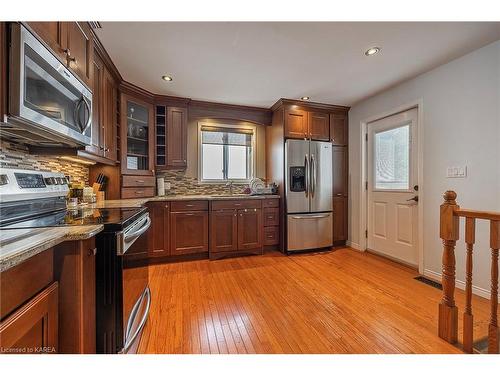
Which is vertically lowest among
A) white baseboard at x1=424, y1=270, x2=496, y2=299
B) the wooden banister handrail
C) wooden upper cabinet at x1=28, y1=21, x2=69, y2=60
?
white baseboard at x1=424, y1=270, x2=496, y2=299

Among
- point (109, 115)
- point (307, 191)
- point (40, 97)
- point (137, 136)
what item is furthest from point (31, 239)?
point (307, 191)

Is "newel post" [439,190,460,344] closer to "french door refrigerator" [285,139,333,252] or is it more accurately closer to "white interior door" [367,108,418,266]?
"white interior door" [367,108,418,266]

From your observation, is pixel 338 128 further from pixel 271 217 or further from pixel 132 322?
pixel 132 322

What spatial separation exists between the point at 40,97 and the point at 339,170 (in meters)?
3.51

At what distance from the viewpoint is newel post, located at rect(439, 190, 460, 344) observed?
4.69 ft

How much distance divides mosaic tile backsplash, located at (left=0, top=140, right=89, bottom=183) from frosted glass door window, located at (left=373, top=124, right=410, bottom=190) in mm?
3736

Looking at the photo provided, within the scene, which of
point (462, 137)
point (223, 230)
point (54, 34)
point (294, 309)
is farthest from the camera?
point (223, 230)

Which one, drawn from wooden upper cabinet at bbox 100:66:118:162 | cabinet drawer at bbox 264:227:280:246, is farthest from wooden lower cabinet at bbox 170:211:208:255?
wooden upper cabinet at bbox 100:66:118:162

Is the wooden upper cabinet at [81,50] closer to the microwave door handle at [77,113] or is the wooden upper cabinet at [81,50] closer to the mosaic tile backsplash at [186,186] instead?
the microwave door handle at [77,113]

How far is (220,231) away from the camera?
3.01 meters

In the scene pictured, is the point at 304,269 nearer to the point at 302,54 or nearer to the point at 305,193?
the point at 305,193

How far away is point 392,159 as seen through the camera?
9.53 feet

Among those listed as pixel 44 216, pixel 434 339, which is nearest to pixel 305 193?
pixel 434 339
